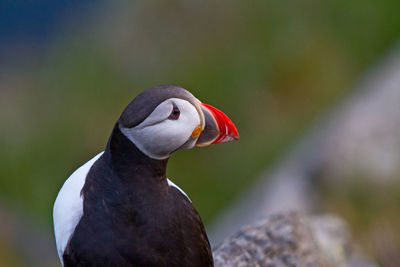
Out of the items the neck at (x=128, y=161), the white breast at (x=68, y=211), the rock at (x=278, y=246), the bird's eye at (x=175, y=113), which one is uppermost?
the bird's eye at (x=175, y=113)

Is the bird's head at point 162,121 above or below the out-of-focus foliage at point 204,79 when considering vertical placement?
above

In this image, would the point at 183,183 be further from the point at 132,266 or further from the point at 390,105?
the point at 132,266

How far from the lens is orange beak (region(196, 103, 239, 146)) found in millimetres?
2295

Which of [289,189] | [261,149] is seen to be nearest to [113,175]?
[289,189]

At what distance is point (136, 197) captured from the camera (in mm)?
2303

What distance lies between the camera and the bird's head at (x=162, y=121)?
215 centimetres

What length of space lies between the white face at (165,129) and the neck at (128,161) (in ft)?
0.10

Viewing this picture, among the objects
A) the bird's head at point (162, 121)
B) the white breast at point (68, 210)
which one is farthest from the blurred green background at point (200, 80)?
the bird's head at point (162, 121)

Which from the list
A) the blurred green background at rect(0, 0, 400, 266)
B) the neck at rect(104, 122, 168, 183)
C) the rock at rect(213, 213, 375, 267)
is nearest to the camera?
the neck at rect(104, 122, 168, 183)

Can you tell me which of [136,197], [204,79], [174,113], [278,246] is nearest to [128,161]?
[136,197]

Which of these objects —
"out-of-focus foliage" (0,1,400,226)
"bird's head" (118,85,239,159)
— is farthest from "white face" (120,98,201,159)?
"out-of-focus foliage" (0,1,400,226)

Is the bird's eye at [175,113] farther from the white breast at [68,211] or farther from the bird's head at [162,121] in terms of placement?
the white breast at [68,211]

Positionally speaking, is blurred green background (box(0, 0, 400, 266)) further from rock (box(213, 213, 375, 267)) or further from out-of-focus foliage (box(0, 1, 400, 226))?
rock (box(213, 213, 375, 267))

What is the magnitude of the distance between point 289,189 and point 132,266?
8.22 ft
